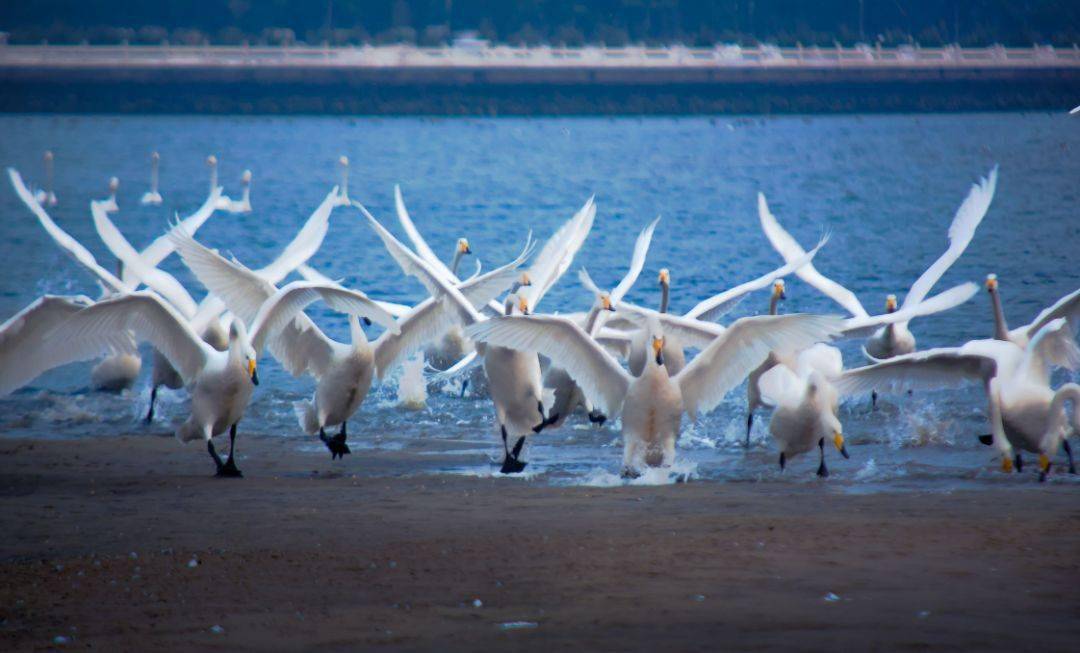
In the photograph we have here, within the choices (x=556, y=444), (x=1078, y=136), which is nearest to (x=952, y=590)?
(x=556, y=444)

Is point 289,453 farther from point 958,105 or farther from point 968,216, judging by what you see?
point 958,105

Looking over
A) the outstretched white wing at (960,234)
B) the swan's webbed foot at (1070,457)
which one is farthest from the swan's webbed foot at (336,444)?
Answer: the swan's webbed foot at (1070,457)

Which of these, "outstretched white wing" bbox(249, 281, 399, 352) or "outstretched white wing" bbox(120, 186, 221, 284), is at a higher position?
"outstretched white wing" bbox(120, 186, 221, 284)

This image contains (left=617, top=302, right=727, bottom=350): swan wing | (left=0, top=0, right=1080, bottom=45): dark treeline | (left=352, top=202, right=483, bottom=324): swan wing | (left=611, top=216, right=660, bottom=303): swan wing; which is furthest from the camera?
(left=0, top=0, right=1080, bottom=45): dark treeline

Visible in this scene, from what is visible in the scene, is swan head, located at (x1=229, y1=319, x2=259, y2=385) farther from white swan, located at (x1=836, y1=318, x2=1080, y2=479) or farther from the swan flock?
white swan, located at (x1=836, y1=318, x2=1080, y2=479)

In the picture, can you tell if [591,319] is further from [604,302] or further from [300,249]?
[300,249]

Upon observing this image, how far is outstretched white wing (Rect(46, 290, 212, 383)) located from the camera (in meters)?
10.9

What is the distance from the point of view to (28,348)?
11.4 m

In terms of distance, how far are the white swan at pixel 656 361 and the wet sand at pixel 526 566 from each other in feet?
1.81

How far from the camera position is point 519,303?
1157 centimetres

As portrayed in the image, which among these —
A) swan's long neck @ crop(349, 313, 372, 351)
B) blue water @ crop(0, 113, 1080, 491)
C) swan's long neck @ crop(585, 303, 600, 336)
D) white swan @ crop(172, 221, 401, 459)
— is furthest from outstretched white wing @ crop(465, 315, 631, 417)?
swan's long neck @ crop(349, 313, 372, 351)

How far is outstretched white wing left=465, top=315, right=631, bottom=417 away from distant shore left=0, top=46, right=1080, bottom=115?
6544 cm

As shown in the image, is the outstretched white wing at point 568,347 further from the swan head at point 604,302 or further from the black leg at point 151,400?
the black leg at point 151,400

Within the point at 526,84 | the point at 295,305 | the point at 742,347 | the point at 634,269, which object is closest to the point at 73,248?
the point at 295,305
